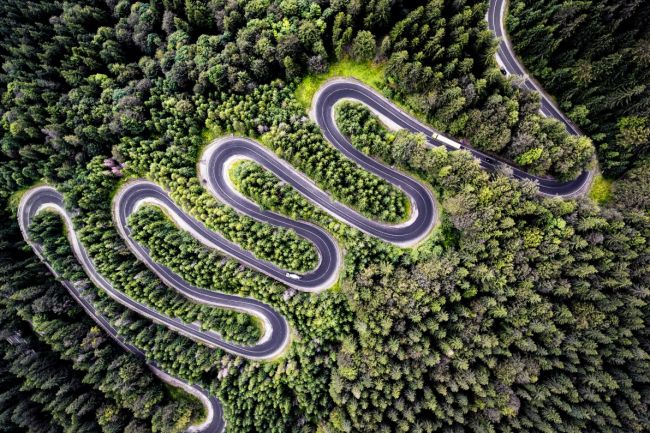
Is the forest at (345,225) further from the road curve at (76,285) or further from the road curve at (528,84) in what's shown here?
the road curve at (76,285)

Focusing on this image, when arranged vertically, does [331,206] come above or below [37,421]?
above

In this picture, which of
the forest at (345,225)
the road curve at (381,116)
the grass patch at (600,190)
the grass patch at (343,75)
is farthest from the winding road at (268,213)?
Result: the grass patch at (600,190)

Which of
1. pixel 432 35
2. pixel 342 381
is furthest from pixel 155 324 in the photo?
pixel 432 35

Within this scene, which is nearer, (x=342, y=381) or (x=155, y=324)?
(x=342, y=381)

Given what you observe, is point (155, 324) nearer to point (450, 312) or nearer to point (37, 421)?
point (37, 421)

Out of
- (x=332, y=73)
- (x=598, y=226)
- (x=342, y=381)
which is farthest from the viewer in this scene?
(x=332, y=73)

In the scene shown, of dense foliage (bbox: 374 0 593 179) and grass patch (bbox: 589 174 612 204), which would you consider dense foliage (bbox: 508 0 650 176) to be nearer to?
grass patch (bbox: 589 174 612 204)
